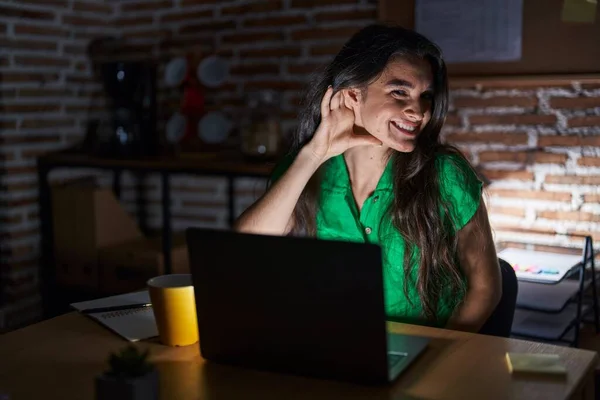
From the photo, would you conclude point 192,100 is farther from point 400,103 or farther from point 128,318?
point 128,318

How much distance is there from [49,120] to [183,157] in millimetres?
772

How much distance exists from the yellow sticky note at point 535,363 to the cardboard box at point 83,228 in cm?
231

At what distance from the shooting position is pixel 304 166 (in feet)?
5.55

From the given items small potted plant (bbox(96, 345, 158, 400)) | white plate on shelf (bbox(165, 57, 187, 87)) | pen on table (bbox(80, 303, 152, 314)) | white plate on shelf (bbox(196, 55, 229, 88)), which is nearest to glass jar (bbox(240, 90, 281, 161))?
white plate on shelf (bbox(196, 55, 229, 88))

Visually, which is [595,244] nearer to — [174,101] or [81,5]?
[174,101]

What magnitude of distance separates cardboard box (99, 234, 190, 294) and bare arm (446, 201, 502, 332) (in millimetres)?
1605

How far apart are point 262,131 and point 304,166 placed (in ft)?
4.03

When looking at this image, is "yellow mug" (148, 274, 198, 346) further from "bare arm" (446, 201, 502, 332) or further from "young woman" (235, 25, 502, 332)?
"bare arm" (446, 201, 502, 332)

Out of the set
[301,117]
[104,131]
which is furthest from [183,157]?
[301,117]

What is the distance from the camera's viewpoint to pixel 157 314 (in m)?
1.24

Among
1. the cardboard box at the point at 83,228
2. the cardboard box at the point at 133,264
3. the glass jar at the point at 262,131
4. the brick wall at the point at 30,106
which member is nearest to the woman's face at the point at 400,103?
the glass jar at the point at 262,131

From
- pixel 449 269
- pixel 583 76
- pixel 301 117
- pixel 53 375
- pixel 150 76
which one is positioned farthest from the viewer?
pixel 150 76

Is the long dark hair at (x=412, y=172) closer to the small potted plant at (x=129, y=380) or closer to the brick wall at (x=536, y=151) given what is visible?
the small potted plant at (x=129, y=380)

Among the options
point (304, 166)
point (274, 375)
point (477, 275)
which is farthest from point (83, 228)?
point (274, 375)
